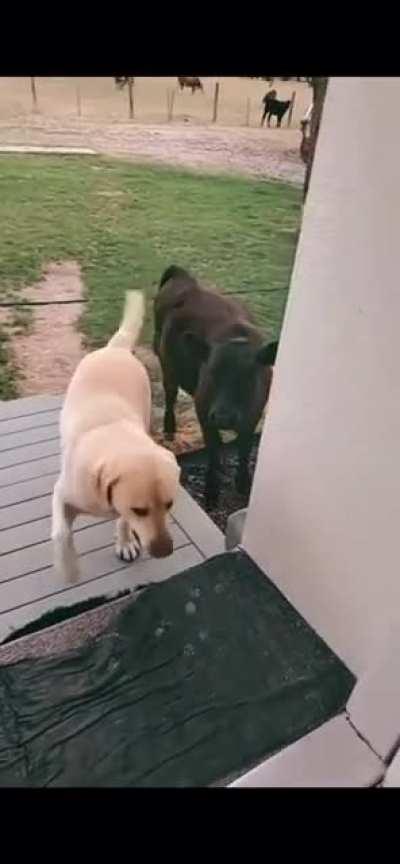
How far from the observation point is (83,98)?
57cm

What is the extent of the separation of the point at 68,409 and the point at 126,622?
0.30 m

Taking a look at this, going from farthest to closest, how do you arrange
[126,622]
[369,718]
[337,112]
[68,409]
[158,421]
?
[158,421], [68,409], [126,622], [369,718], [337,112]

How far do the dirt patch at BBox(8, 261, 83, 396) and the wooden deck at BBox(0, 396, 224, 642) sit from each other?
0.19ft

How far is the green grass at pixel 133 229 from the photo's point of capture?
847mm

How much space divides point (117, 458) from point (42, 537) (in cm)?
29

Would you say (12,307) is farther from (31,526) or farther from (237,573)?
(237,573)

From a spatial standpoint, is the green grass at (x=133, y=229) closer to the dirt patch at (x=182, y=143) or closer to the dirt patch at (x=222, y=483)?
the dirt patch at (x=182, y=143)

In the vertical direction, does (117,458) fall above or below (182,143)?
below

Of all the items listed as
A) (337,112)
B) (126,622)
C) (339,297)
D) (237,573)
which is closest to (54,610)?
(126,622)

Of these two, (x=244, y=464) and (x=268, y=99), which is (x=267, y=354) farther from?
(x=268, y=99)

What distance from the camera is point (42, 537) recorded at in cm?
96

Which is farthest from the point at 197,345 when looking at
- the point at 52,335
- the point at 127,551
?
the point at 127,551

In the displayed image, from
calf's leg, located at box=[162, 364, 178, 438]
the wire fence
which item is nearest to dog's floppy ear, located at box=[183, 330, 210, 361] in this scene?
calf's leg, located at box=[162, 364, 178, 438]

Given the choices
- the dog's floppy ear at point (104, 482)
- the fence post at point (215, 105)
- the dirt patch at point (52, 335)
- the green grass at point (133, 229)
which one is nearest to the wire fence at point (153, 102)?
the fence post at point (215, 105)
